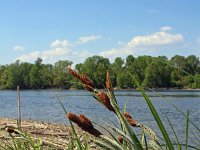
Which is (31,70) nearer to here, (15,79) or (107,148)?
(15,79)

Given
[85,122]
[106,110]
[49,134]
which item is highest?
[85,122]

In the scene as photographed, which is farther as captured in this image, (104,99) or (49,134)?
(49,134)

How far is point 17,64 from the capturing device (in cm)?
17712

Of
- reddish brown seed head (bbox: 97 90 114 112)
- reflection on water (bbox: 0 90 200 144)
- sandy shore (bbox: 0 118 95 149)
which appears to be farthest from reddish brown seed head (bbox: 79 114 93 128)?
sandy shore (bbox: 0 118 95 149)

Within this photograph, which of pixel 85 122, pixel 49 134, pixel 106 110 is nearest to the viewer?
pixel 85 122

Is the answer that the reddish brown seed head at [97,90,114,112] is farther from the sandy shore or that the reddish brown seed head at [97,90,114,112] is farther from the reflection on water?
the sandy shore

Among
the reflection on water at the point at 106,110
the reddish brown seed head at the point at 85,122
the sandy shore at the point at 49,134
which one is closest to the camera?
the reddish brown seed head at the point at 85,122

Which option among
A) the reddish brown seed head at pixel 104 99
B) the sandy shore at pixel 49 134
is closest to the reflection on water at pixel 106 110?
the reddish brown seed head at pixel 104 99

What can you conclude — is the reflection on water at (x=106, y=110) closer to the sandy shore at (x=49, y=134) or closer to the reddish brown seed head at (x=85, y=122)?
the reddish brown seed head at (x=85, y=122)

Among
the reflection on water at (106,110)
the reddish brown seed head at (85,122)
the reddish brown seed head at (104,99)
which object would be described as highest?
the reddish brown seed head at (104,99)

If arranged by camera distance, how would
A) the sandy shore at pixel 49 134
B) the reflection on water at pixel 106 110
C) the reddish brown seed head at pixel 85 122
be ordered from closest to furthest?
the reddish brown seed head at pixel 85 122 → the reflection on water at pixel 106 110 → the sandy shore at pixel 49 134

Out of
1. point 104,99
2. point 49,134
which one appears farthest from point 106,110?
point 104,99

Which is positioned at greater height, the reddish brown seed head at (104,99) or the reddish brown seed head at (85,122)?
the reddish brown seed head at (104,99)

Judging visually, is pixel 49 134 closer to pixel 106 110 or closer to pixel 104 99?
pixel 104 99
